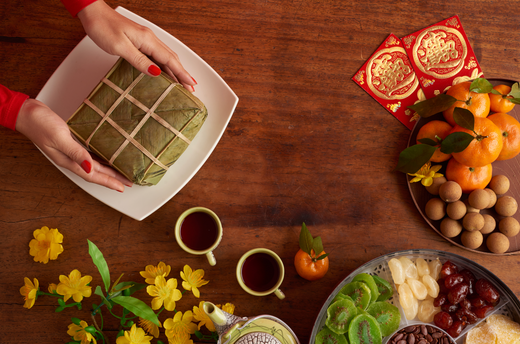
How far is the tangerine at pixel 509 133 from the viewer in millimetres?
1077

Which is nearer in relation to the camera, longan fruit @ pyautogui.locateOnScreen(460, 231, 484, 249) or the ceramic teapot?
the ceramic teapot

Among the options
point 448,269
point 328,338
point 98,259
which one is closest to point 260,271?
point 328,338

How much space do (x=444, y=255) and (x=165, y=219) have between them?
1025 millimetres

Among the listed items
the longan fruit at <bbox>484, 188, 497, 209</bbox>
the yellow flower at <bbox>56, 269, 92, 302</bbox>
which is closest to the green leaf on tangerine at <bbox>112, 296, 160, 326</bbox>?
the yellow flower at <bbox>56, 269, 92, 302</bbox>

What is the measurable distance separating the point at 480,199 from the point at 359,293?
0.57 m

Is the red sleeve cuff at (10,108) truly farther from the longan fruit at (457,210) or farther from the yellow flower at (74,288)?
the longan fruit at (457,210)

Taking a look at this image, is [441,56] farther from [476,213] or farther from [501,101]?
[476,213]

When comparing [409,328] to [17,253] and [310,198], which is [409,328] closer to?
[310,198]

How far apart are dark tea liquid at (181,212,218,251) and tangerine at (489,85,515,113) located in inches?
45.4

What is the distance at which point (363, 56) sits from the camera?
126cm

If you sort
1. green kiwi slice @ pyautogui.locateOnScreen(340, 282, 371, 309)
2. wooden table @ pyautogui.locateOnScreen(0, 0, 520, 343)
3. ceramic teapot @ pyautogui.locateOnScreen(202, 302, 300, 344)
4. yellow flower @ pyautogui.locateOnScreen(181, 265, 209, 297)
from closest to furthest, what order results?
ceramic teapot @ pyautogui.locateOnScreen(202, 302, 300, 344), green kiwi slice @ pyautogui.locateOnScreen(340, 282, 371, 309), yellow flower @ pyautogui.locateOnScreen(181, 265, 209, 297), wooden table @ pyautogui.locateOnScreen(0, 0, 520, 343)

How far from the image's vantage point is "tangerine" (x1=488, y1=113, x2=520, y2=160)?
3.53ft

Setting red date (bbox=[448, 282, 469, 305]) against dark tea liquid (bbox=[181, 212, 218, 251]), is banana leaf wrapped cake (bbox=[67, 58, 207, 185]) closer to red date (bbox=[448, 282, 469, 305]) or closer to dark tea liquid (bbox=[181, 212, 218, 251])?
dark tea liquid (bbox=[181, 212, 218, 251])

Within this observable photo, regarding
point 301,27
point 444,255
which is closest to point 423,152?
point 444,255
